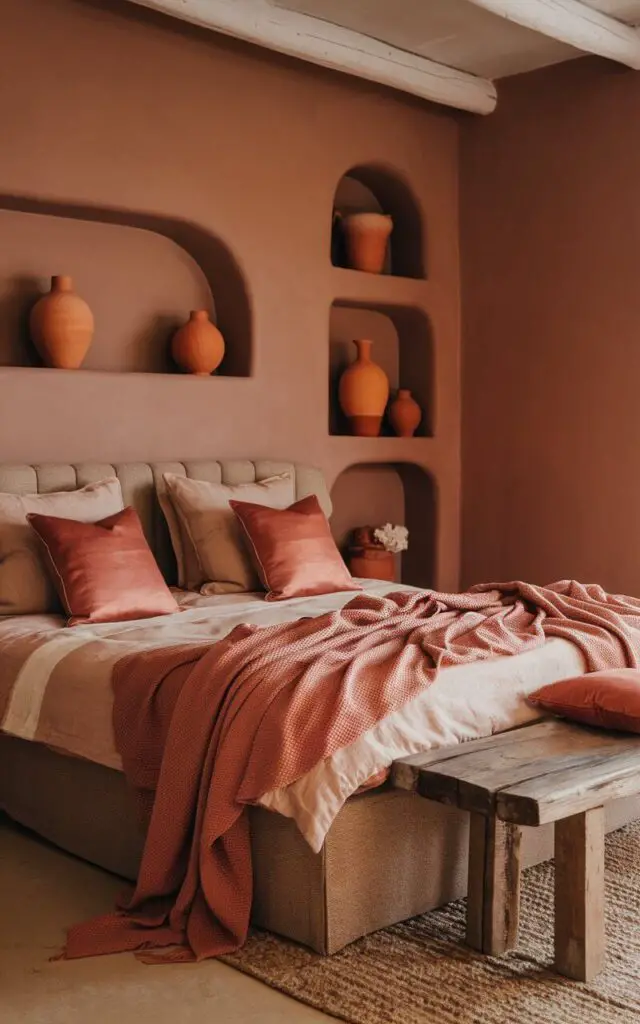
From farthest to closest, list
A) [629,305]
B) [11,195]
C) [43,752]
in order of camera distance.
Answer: [629,305] < [11,195] < [43,752]

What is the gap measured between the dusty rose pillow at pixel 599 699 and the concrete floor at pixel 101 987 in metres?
1.05

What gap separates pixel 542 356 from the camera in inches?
240

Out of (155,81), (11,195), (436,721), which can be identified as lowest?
(436,721)

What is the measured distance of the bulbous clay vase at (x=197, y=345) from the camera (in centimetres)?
523

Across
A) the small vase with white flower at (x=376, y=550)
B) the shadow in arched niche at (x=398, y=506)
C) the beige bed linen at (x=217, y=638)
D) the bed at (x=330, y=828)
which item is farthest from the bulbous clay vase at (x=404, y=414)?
the bed at (x=330, y=828)

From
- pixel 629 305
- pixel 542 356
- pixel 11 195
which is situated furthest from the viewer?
pixel 542 356

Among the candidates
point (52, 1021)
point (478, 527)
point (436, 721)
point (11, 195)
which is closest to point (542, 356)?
point (478, 527)

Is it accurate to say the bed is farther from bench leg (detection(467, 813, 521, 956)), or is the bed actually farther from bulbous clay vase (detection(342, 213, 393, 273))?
bulbous clay vase (detection(342, 213, 393, 273))

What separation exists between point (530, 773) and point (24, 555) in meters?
2.11

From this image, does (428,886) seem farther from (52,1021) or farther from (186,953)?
(52,1021)

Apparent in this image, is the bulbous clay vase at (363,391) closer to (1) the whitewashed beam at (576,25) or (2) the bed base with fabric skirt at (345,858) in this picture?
(1) the whitewashed beam at (576,25)

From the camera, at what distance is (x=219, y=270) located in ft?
18.0

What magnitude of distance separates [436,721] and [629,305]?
3256 millimetres

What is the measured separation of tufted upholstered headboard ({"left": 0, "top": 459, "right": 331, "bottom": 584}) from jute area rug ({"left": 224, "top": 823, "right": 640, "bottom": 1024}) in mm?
2131
